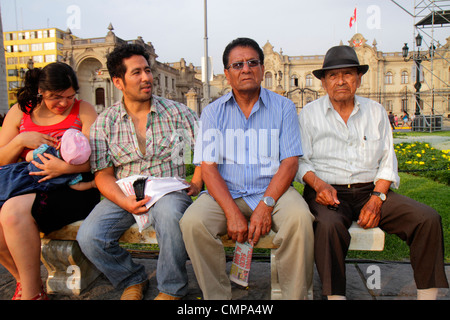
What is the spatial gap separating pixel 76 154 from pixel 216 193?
45.6 inches

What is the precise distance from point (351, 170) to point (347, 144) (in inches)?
9.0

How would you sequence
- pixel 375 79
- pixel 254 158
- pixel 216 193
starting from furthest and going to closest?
pixel 375 79 → pixel 254 158 → pixel 216 193

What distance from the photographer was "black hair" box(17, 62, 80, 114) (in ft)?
9.40

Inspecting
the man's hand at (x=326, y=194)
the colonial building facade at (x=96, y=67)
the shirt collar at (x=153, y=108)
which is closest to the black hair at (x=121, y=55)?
the shirt collar at (x=153, y=108)

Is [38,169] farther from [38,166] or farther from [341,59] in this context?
[341,59]

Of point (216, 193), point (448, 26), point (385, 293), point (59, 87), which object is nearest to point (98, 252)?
point (216, 193)

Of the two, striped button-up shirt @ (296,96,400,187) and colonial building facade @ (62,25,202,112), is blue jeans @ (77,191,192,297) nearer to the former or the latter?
striped button-up shirt @ (296,96,400,187)

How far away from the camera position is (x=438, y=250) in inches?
93.6

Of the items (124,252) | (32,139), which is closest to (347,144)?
(124,252)

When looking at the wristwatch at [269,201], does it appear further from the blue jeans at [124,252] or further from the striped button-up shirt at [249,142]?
the blue jeans at [124,252]

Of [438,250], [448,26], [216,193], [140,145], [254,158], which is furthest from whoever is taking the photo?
[448,26]

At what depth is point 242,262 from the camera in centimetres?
260

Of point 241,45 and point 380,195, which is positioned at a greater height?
point 241,45

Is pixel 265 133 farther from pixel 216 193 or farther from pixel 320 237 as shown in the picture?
pixel 320 237
